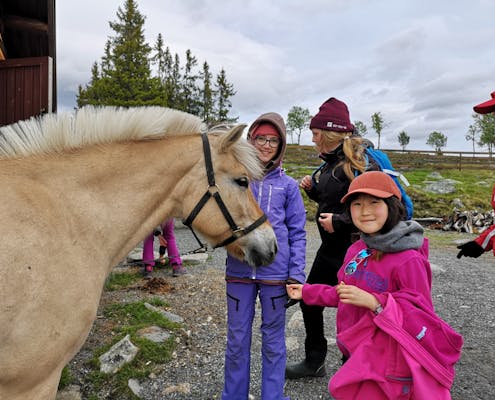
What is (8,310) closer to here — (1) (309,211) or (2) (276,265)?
(2) (276,265)

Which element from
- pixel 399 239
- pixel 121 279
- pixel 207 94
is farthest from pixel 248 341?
pixel 207 94

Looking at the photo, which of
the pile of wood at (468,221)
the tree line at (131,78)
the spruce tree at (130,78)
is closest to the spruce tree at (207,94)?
the tree line at (131,78)

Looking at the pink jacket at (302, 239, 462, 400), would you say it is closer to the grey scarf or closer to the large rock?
the grey scarf

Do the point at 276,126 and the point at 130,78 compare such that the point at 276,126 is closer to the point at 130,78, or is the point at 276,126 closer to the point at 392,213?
the point at 392,213

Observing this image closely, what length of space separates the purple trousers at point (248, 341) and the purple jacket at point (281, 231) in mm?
108

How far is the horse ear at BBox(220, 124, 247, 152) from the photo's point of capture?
7.94ft

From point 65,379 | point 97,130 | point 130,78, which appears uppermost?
point 130,78

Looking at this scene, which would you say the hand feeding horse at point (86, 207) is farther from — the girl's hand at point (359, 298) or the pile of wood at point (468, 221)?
the pile of wood at point (468, 221)

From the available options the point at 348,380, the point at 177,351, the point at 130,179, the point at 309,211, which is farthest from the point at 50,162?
the point at 309,211

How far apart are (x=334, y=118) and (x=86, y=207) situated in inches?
88.1

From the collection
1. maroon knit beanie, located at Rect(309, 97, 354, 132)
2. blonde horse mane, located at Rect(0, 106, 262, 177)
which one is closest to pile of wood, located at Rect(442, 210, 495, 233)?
maroon knit beanie, located at Rect(309, 97, 354, 132)

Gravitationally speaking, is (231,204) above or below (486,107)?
below

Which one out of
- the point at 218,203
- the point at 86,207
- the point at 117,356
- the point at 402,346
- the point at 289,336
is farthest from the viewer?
the point at 289,336

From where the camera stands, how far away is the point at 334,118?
3080 mm
